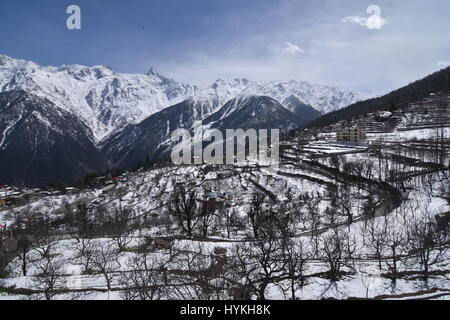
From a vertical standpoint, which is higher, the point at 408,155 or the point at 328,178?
the point at 408,155

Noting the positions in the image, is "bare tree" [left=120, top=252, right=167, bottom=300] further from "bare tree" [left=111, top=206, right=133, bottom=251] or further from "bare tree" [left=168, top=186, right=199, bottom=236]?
"bare tree" [left=168, top=186, right=199, bottom=236]

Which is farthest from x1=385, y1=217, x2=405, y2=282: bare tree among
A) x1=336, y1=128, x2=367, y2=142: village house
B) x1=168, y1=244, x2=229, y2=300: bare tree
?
x1=336, y1=128, x2=367, y2=142: village house

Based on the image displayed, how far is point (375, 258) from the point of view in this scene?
19.2m


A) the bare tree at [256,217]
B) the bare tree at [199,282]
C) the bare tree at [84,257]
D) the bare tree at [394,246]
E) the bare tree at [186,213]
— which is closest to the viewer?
the bare tree at [199,282]

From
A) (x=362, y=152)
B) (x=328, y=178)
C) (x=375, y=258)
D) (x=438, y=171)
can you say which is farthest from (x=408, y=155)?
(x=375, y=258)

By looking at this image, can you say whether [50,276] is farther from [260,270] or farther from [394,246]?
[394,246]

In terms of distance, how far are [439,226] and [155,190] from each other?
2551 inches

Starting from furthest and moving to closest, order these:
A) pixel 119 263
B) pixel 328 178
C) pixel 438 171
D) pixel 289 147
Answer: pixel 289 147 < pixel 328 178 < pixel 438 171 < pixel 119 263

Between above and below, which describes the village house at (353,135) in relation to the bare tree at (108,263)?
above

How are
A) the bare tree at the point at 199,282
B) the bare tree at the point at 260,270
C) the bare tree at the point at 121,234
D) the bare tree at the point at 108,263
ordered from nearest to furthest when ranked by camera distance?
the bare tree at the point at 199,282 → the bare tree at the point at 260,270 → the bare tree at the point at 108,263 → the bare tree at the point at 121,234

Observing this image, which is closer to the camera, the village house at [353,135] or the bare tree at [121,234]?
the bare tree at [121,234]

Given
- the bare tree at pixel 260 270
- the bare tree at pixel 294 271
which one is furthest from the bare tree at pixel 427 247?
the bare tree at pixel 260 270

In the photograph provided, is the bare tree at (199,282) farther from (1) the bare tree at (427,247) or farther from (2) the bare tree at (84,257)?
(1) the bare tree at (427,247)
